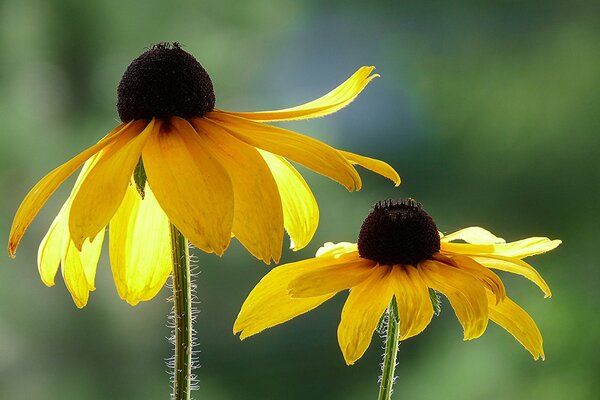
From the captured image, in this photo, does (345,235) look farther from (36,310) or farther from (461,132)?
(36,310)

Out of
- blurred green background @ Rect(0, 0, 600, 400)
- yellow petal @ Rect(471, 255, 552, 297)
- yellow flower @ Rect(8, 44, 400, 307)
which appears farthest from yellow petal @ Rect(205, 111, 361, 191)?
blurred green background @ Rect(0, 0, 600, 400)

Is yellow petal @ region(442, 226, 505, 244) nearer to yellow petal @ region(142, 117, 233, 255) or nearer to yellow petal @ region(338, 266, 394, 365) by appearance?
yellow petal @ region(338, 266, 394, 365)

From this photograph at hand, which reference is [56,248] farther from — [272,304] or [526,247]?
[526,247]

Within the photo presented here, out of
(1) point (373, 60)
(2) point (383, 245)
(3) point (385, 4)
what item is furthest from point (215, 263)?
(2) point (383, 245)

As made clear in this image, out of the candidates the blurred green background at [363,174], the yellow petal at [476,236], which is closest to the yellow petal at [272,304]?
the yellow petal at [476,236]

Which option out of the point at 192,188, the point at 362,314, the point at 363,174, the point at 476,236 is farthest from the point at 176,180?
the point at 363,174

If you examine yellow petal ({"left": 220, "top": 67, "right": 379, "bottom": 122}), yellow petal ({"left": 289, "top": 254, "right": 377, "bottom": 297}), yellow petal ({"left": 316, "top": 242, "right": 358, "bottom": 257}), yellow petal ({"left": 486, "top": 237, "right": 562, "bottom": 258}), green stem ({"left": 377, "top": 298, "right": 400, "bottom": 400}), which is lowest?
green stem ({"left": 377, "top": 298, "right": 400, "bottom": 400})
